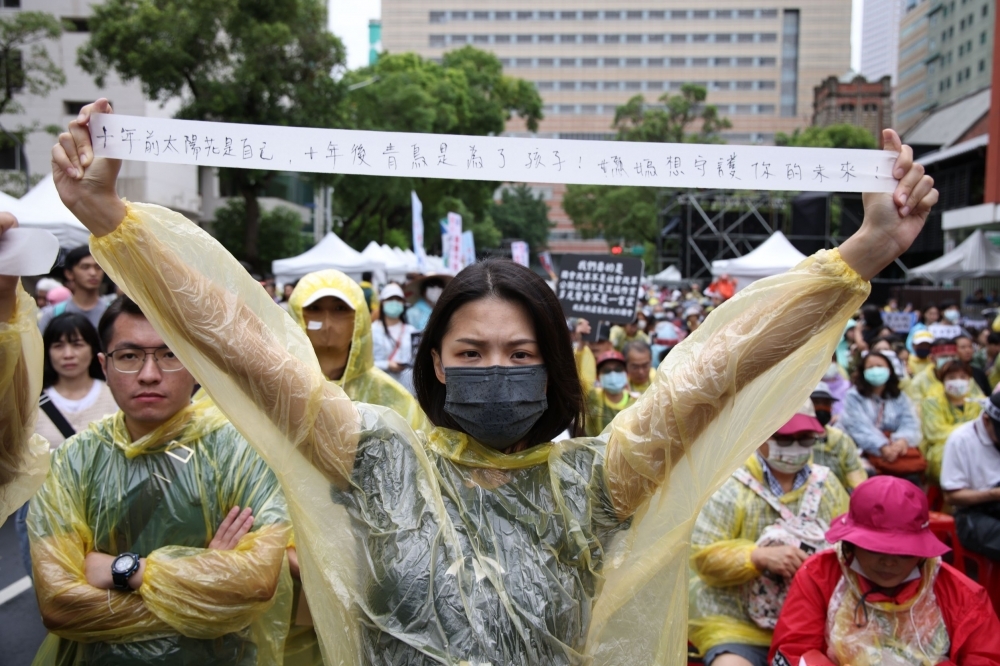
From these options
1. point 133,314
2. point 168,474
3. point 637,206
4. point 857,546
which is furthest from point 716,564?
point 637,206

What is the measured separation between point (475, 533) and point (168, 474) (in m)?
1.09

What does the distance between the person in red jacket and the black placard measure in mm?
4143

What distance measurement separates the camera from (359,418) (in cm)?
189

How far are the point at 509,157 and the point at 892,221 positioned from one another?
0.80 metres

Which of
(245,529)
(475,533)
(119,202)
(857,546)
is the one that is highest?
(119,202)

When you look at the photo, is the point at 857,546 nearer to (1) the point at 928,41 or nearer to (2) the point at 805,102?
(1) the point at 928,41

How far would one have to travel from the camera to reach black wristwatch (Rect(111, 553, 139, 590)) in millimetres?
2307

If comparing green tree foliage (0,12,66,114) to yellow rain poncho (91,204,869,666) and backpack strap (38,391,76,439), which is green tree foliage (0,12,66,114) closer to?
backpack strap (38,391,76,439)

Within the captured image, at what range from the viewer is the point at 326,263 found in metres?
15.6

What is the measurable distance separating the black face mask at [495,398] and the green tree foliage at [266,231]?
27.3m

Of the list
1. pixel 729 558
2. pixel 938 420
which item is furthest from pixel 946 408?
pixel 729 558

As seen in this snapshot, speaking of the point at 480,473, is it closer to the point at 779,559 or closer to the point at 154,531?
the point at 154,531

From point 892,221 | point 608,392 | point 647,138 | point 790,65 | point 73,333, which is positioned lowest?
point 608,392

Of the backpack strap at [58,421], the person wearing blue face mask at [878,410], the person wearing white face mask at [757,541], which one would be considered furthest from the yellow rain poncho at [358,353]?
the person wearing blue face mask at [878,410]
